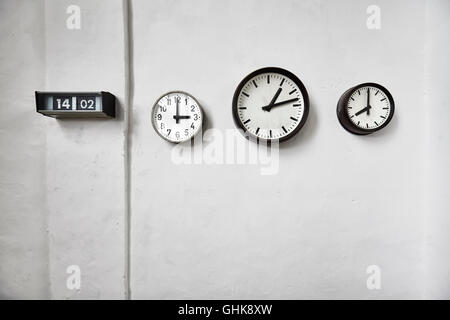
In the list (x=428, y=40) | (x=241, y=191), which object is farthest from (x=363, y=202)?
(x=428, y=40)

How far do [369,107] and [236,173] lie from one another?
827 mm

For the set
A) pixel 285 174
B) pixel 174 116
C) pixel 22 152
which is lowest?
pixel 285 174

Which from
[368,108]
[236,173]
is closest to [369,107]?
[368,108]

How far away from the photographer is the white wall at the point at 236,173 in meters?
1.31

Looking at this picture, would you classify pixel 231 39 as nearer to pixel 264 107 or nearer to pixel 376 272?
pixel 264 107

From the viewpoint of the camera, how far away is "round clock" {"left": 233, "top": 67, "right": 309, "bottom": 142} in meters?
1.27

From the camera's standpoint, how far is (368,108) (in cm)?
127

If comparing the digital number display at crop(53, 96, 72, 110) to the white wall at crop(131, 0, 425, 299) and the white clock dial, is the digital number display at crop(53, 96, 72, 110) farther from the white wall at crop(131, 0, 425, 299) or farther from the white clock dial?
the white clock dial

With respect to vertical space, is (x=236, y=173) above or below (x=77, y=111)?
below

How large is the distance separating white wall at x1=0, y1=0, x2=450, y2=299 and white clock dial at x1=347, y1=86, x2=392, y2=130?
0.09 m

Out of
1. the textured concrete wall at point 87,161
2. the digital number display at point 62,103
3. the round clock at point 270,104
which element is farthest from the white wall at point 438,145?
the digital number display at point 62,103

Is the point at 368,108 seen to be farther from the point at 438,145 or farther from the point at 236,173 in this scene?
the point at 236,173

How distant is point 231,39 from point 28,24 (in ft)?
3.94

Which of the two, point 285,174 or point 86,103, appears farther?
point 285,174
